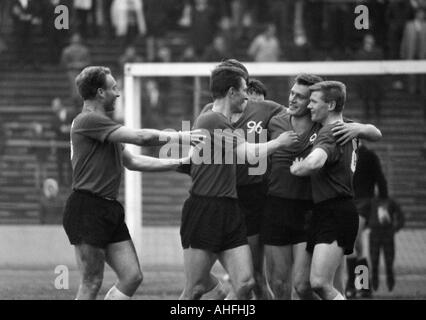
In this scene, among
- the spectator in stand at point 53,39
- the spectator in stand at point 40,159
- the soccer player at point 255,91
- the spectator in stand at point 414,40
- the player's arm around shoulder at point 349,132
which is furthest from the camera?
the spectator in stand at point 53,39

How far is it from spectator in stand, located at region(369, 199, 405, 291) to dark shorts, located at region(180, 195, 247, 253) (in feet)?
16.6

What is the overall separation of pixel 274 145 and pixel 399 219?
521cm

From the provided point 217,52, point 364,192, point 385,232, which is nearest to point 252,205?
point 364,192

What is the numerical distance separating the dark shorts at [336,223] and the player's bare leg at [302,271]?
0.35m

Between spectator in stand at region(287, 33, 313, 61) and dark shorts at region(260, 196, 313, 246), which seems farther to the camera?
spectator in stand at region(287, 33, 313, 61)

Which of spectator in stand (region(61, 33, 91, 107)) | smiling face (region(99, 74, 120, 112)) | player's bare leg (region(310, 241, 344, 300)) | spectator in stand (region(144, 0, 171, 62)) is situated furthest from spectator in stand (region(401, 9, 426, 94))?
smiling face (region(99, 74, 120, 112))

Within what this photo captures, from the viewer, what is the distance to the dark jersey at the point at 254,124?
11.4 metres

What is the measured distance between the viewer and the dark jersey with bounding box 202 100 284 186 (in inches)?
450

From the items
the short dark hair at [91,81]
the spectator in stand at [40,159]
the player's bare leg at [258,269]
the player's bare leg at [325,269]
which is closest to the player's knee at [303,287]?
the player's bare leg at [325,269]

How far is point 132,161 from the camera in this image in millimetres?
10734

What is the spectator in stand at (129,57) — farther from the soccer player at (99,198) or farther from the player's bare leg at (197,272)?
the player's bare leg at (197,272)

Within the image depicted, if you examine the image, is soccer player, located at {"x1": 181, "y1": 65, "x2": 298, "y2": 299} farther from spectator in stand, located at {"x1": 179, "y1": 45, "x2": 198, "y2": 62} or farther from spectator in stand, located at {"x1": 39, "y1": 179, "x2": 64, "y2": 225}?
spectator in stand, located at {"x1": 179, "y1": 45, "x2": 198, "y2": 62}

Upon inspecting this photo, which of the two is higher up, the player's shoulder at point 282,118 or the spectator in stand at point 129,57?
the spectator in stand at point 129,57
